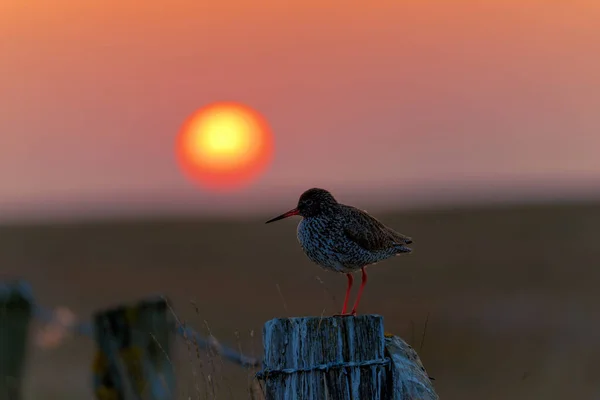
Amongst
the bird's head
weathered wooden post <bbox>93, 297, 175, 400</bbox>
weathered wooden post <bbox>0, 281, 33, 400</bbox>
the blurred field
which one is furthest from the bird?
weathered wooden post <bbox>0, 281, 33, 400</bbox>

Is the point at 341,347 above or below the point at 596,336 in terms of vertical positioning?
below

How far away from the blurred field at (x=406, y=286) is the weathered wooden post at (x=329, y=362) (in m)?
0.97

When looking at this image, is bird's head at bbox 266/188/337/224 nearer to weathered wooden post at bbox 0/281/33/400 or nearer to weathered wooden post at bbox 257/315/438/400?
weathered wooden post at bbox 0/281/33/400

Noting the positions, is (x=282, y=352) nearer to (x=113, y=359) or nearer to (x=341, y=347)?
(x=341, y=347)

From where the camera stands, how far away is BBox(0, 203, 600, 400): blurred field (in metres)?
14.9

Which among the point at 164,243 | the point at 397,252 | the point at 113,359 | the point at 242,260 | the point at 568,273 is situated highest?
the point at 164,243

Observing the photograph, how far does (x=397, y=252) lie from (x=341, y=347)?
3.50 metres

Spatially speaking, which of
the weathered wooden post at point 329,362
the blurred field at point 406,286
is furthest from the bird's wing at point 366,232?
the weathered wooden post at point 329,362

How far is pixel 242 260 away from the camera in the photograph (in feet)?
108

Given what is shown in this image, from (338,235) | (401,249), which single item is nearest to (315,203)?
(338,235)

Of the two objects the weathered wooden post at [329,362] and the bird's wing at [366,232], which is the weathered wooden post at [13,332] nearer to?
the bird's wing at [366,232]

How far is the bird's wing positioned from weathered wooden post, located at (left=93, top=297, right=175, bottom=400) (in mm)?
1661

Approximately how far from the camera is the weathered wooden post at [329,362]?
4469 millimetres

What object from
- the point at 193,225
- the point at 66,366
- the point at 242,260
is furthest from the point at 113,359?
the point at 193,225
